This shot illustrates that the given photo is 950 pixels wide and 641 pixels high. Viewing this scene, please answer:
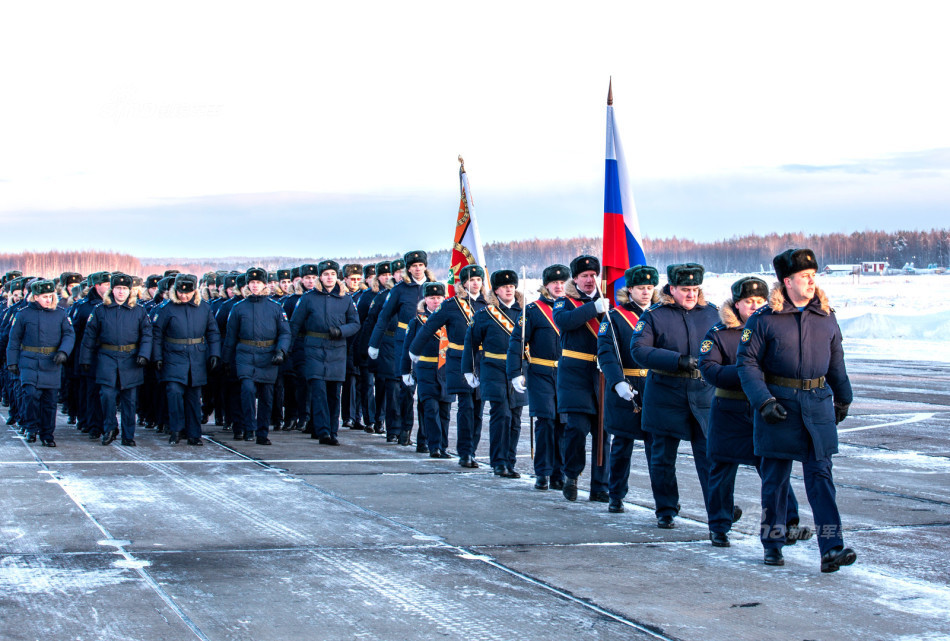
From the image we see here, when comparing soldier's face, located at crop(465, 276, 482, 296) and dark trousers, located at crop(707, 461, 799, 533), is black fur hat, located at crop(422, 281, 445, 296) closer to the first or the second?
soldier's face, located at crop(465, 276, 482, 296)

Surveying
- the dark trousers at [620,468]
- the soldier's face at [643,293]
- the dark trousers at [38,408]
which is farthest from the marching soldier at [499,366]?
the dark trousers at [38,408]

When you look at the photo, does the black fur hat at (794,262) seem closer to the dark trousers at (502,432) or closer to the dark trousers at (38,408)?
the dark trousers at (502,432)

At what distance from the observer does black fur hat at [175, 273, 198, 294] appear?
1399cm

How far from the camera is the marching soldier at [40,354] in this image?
1349 centimetres

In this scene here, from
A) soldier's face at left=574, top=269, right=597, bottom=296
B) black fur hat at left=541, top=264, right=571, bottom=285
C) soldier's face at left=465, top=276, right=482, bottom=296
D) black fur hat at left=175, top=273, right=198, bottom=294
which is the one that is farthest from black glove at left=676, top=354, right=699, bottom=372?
black fur hat at left=175, top=273, right=198, bottom=294

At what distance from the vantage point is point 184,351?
1402cm

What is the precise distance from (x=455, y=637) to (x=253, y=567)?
1.89 metres

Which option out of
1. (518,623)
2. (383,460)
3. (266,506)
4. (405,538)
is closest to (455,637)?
(518,623)

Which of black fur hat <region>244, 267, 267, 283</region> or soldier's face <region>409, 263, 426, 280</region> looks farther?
soldier's face <region>409, 263, 426, 280</region>

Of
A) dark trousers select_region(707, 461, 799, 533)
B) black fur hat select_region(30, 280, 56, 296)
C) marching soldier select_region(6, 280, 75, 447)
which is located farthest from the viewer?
black fur hat select_region(30, 280, 56, 296)

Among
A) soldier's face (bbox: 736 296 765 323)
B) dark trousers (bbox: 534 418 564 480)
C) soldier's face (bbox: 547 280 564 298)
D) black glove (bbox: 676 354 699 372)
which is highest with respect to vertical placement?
soldier's face (bbox: 547 280 564 298)

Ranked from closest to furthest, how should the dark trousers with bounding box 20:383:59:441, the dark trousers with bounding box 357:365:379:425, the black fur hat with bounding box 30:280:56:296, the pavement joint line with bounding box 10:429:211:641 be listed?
the pavement joint line with bounding box 10:429:211:641, the dark trousers with bounding box 20:383:59:441, the black fur hat with bounding box 30:280:56:296, the dark trousers with bounding box 357:365:379:425

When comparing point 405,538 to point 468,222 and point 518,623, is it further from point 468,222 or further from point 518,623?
point 468,222

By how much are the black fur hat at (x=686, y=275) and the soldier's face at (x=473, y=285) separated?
404 cm
